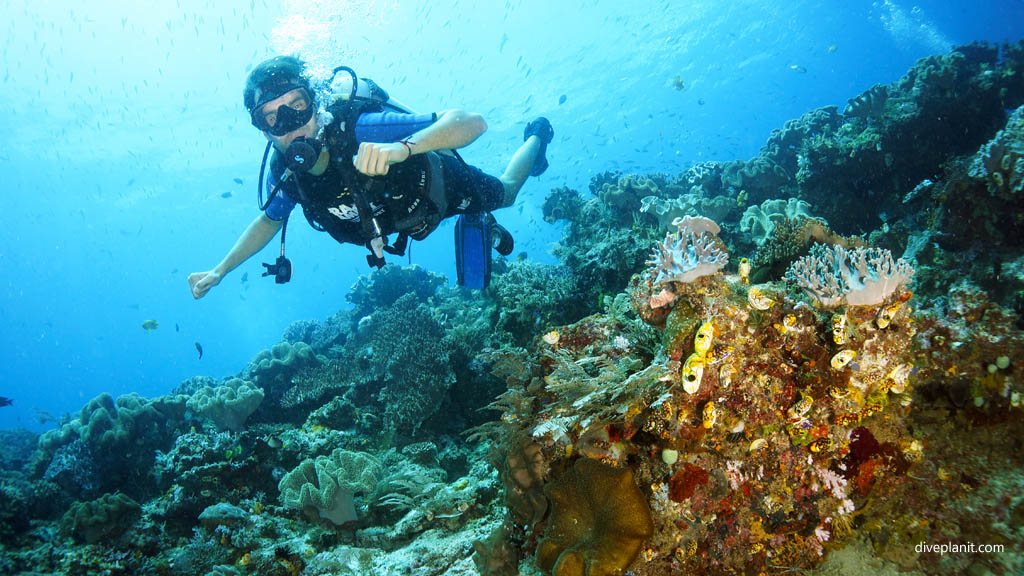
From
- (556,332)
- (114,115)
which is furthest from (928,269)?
(114,115)

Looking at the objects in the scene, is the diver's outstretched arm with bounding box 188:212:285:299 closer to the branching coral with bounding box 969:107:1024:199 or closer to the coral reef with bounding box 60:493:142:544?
the coral reef with bounding box 60:493:142:544

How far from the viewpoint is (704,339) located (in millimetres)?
2307

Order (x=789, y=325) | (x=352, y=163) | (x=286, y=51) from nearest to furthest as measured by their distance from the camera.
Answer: (x=789, y=325) < (x=352, y=163) < (x=286, y=51)

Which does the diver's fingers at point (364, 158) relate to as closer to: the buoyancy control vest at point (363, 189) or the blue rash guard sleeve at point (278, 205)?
the buoyancy control vest at point (363, 189)

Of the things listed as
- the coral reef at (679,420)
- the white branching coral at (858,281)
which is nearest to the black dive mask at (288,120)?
the coral reef at (679,420)

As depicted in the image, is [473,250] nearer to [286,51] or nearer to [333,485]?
[333,485]

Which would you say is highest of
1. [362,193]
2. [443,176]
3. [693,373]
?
[362,193]

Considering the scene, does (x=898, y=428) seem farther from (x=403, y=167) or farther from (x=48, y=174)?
(x=48, y=174)

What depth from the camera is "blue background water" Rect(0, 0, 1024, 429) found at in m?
27.0

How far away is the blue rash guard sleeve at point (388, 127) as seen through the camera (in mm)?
4535

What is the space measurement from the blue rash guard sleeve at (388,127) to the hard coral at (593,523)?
12.4 feet

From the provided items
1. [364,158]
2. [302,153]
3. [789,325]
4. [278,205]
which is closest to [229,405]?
[278,205]

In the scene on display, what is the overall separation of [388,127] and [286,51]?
26.2 m

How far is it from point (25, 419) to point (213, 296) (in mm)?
49072
